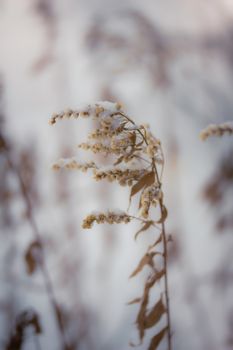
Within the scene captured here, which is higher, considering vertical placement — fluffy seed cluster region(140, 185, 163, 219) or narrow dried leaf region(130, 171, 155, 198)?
narrow dried leaf region(130, 171, 155, 198)

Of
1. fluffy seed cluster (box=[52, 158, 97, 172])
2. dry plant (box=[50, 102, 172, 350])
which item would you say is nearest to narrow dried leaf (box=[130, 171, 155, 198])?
dry plant (box=[50, 102, 172, 350])

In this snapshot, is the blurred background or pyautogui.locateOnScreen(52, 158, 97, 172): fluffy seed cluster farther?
the blurred background

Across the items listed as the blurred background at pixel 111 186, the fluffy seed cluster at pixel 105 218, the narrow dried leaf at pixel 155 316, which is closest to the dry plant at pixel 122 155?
the fluffy seed cluster at pixel 105 218

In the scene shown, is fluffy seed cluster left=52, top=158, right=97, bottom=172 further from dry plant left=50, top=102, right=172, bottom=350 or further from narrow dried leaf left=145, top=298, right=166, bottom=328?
narrow dried leaf left=145, top=298, right=166, bottom=328

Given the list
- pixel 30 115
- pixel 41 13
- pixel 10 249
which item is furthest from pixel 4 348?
pixel 41 13

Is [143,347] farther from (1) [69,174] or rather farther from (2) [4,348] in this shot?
(1) [69,174]

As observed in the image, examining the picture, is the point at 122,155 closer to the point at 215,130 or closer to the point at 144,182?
the point at 144,182

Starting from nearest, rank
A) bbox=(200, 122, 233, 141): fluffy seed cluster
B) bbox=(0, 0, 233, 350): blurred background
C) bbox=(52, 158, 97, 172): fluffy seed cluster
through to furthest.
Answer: bbox=(200, 122, 233, 141): fluffy seed cluster
bbox=(52, 158, 97, 172): fluffy seed cluster
bbox=(0, 0, 233, 350): blurred background
